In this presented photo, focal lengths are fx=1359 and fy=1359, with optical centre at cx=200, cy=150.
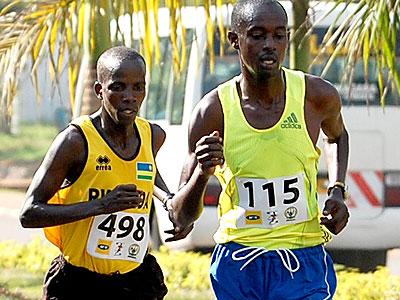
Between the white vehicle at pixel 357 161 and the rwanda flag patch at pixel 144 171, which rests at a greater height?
the rwanda flag patch at pixel 144 171

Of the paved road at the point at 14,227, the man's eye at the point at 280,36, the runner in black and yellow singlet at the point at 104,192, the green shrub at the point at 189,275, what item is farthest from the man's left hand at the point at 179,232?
the paved road at the point at 14,227

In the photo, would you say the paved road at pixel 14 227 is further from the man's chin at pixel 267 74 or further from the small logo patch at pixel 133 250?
the man's chin at pixel 267 74

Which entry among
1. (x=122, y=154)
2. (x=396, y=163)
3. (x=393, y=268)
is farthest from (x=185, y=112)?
(x=122, y=154)

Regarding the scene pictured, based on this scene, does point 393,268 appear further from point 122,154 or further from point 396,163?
point 122,154

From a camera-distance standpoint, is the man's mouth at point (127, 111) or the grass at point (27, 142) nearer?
the man's mouth at point (127, 111)

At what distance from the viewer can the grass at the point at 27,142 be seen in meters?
30.4

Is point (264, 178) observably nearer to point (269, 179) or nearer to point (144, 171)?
point (269, 179)

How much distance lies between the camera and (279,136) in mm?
4977

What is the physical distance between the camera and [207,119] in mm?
5016

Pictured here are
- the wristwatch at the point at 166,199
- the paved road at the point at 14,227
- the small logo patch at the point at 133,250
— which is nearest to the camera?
the small logo patch at the point at 133,250

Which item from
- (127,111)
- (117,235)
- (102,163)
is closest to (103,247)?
(117,235)

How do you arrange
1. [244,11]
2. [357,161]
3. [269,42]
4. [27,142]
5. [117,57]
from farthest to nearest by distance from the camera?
[27,142] < [357,161] < [117,57] < [244,11] < [269,42]

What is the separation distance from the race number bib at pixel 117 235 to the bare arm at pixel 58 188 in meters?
0.17

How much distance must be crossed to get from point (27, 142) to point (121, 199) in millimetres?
27524
